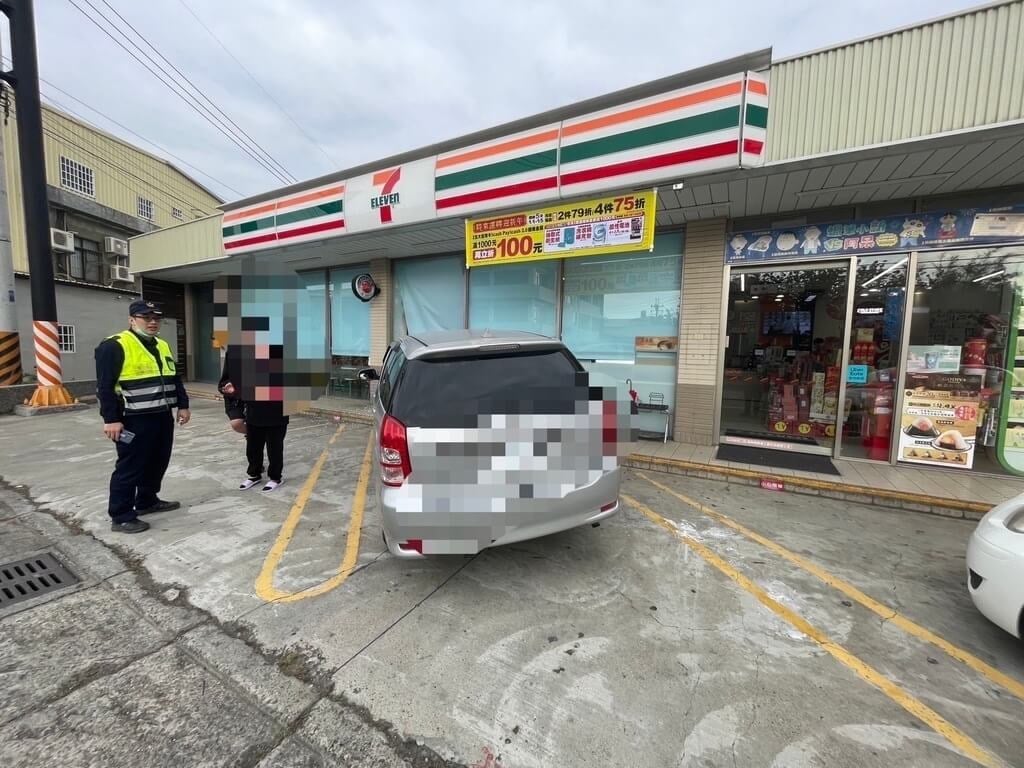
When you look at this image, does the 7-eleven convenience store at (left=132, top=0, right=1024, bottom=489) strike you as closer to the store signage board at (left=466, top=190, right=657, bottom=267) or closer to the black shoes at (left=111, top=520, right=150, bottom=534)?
the store signage board at (left=466, top=190, right=657, bottom=267)

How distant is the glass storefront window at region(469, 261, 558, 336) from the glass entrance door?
2904 mm

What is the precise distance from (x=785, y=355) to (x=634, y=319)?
228cm

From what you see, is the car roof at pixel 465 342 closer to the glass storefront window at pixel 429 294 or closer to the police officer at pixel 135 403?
the police officer at pixel 135 403

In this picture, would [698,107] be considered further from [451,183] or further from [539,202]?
[451,183]

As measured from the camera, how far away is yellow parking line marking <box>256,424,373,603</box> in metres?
2.88

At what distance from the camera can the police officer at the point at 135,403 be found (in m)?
3.51

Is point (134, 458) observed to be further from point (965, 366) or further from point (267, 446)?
point (965, 366)

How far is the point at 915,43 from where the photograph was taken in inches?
160

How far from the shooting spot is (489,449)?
268cm

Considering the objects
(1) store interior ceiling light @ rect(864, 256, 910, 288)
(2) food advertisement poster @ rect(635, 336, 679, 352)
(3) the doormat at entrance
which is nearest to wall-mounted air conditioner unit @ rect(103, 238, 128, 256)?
(2) food advertisement poster @ rect(635, 336, 679, 352)

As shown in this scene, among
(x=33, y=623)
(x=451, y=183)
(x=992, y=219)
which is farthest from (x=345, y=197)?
(x=992, y=219)

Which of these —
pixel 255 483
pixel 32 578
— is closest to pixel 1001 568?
pixel 32 578

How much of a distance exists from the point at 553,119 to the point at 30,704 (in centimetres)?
667

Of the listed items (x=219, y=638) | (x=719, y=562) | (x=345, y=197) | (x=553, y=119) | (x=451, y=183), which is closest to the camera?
(x=219, y=638)
